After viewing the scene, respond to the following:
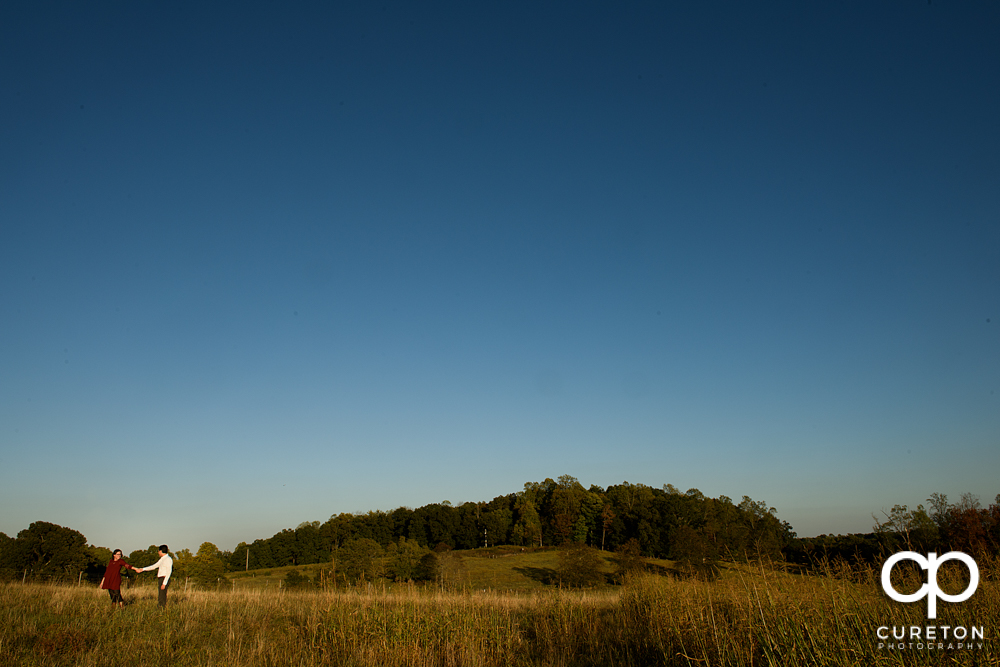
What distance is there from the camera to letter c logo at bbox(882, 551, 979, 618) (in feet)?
20.0

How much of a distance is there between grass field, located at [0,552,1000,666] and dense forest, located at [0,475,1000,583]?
845 centimetres

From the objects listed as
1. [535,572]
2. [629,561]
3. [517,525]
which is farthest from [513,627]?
[517,525]

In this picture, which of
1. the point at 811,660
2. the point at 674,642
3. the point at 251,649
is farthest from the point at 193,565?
the point at 811,660

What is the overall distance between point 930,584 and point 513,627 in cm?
784

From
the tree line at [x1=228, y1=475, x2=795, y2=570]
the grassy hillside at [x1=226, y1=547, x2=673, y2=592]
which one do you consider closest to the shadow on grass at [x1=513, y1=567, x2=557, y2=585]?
the grassy hillside at [x1=226, y1=547, x2=673, y2=592]

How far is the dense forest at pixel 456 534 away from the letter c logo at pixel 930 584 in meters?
10.3

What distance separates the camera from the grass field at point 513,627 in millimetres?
5992

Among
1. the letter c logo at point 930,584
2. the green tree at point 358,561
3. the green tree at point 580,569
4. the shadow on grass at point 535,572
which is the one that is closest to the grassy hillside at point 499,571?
the shadow on grass at point 535,572

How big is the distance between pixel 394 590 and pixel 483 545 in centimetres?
7985

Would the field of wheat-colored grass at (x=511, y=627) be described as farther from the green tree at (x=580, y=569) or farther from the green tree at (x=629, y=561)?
the green tree at (x=580, y=569)

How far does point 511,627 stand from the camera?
1155 cm

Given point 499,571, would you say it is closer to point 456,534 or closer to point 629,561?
point 629,561

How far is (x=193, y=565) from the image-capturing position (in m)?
47.2

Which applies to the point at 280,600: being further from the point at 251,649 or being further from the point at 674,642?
the point at 674,642
